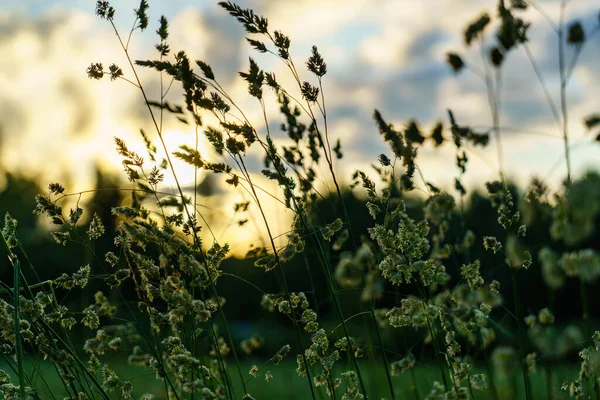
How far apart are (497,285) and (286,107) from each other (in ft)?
4.02

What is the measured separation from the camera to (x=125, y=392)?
2752mm

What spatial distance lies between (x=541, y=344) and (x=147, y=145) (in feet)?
6.37

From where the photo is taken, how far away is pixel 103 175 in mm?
34750

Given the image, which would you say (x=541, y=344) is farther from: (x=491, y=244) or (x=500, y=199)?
(x=491, y=244)

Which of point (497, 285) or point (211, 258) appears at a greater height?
point (211, 258)

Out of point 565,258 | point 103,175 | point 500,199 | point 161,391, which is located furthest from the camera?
point 103,175

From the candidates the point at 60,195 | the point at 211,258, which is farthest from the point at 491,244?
the point at 60,195

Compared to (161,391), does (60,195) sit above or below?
above

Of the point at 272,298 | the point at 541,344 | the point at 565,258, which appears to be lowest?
the point at 541,344

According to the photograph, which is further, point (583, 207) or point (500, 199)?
point (500, 199)

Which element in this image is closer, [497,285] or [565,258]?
[565,258]

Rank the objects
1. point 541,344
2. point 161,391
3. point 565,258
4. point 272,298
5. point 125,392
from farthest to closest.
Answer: point 161,391
point 272,298
point 125,392
point 565,258
point 541,344

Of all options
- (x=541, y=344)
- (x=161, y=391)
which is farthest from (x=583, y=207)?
(x=161, y=391)

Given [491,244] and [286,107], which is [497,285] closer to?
[491,244]
